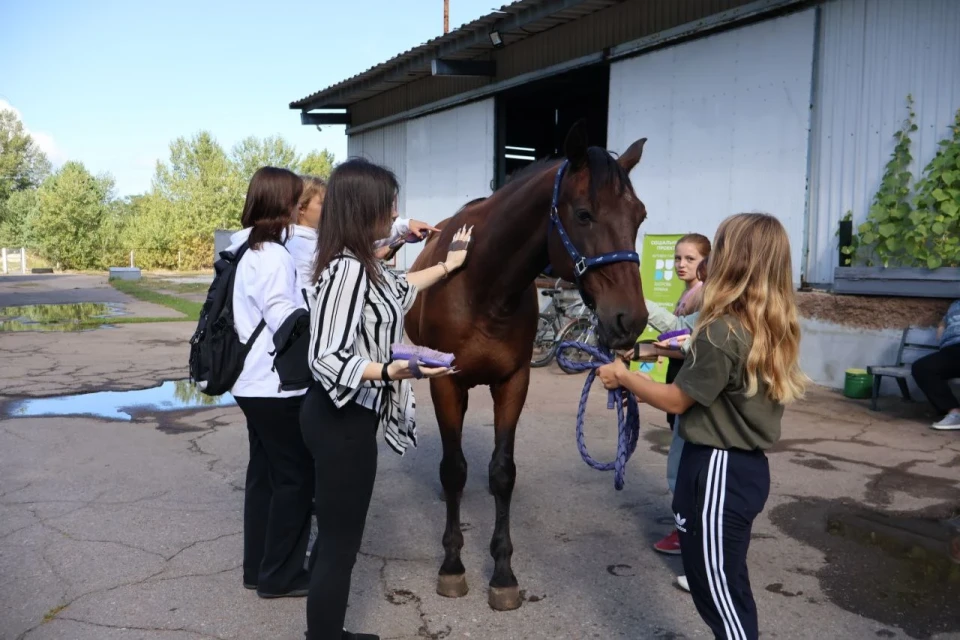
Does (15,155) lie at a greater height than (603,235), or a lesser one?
greater

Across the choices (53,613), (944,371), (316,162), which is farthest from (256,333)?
(316,162)

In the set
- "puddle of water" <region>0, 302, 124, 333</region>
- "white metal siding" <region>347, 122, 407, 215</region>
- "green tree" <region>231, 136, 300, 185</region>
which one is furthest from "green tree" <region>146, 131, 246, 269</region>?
"white metal siding" <region>347, 122, 407, 215</region>

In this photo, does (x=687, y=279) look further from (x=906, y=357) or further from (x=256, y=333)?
(x=906, y=357)

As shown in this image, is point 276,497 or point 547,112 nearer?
point 276,497

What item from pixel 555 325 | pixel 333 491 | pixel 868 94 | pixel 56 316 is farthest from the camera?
pixel 56 316

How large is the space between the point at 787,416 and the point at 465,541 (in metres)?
4.14

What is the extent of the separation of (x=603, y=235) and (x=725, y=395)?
2.91 feet

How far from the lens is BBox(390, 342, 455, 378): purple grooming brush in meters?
2.20

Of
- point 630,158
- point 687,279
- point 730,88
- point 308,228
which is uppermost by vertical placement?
point 730,88

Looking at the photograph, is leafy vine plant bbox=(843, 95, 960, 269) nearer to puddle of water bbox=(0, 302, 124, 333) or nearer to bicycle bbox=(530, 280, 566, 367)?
bicycle bbox=(530, 280, 566, 367)

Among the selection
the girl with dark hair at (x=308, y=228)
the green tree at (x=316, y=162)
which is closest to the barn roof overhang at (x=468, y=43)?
the girl with dark hair at (x=308, y=228)

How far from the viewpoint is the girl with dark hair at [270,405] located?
9.88 feet

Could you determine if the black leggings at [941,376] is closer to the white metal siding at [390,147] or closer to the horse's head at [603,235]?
the horse's head at [603,235]

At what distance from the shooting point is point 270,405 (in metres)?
3.09
